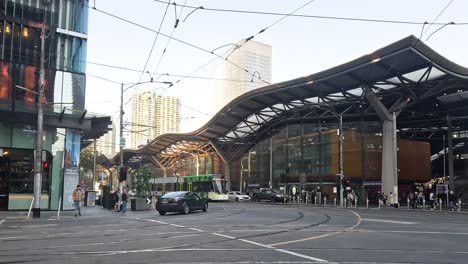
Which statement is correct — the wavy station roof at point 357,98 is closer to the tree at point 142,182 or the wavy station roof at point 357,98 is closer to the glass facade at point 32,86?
the tree at point 142,182

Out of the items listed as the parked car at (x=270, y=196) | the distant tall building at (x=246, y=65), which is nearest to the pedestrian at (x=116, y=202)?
the distant tall building at (x=246, y=65)

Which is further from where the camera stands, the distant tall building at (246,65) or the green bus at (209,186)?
the green bus at (209,186)

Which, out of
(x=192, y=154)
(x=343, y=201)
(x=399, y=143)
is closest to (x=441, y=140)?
(x=399, y=143)

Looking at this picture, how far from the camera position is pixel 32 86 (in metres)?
30.6

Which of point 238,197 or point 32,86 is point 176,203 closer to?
point 32,86

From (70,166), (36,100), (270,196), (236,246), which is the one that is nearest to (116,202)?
(70,166)

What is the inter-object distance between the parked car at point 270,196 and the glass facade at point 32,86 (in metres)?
29.3

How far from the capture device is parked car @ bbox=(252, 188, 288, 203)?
56.2 meters

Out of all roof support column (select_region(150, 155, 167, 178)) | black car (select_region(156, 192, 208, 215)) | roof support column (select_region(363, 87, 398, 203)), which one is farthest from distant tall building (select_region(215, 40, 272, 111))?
roof support column (select_region(150, 155, 167, 178))

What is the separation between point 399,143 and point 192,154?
50451 mm

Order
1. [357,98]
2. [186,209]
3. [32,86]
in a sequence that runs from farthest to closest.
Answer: [357,98] < [32,86] < [186,209]

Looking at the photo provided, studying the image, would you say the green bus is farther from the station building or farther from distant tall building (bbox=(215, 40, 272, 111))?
distant tall building (bbox=(215, 40, 272, 111))

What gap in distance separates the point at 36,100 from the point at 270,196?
110 ft

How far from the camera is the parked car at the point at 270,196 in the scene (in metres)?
56.2
